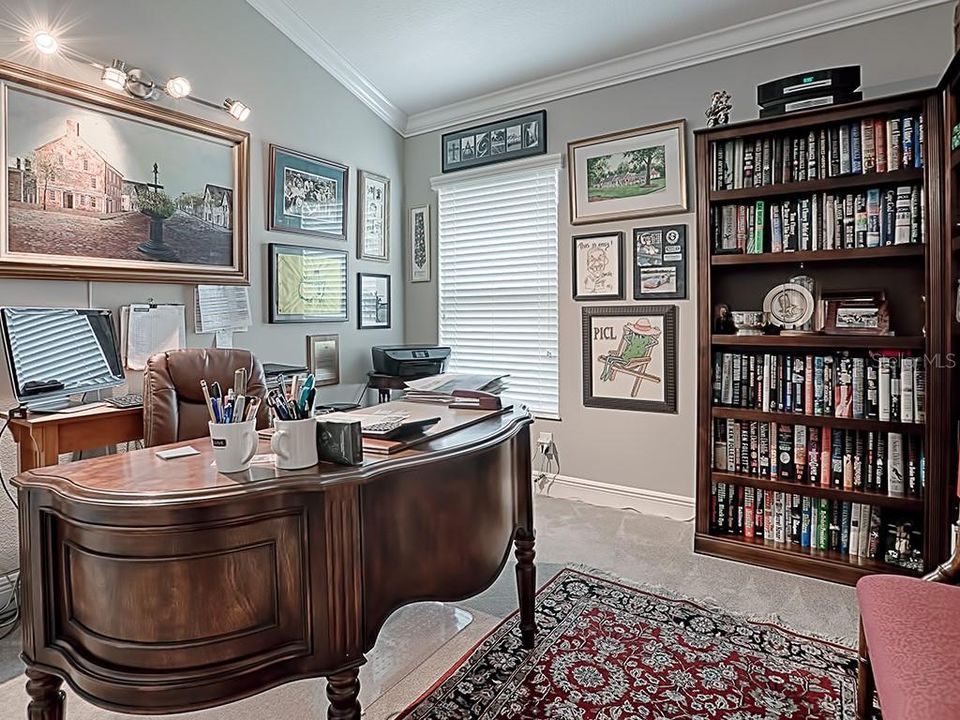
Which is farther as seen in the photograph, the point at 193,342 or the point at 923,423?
the point at 193,342

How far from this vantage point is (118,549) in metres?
1.11

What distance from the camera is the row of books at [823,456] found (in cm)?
256

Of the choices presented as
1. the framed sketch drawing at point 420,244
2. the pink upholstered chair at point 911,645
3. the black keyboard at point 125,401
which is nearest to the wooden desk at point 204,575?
the pink upholstered chair at point 911,645

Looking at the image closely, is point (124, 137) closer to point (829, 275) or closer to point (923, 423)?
point (829, 275)

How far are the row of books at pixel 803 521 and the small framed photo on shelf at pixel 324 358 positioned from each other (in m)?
2.37

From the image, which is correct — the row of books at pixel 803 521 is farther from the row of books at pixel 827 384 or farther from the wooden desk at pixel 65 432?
the wooden desk at pixel 65 432

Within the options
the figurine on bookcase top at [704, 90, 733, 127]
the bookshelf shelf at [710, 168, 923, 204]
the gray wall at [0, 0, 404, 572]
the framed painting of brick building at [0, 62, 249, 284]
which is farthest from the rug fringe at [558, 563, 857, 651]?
the framed painting of brick building at [0, 62, 249, 284]

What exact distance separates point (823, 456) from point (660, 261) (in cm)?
132

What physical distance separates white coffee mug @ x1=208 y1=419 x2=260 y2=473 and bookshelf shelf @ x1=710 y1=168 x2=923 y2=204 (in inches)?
97.2

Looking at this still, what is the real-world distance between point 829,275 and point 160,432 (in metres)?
3.06

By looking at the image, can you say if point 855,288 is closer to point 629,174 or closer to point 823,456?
point 823,456

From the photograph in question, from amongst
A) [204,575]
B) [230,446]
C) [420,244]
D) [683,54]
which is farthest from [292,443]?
[420,244]

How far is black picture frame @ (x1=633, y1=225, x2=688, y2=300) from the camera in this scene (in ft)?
11.0

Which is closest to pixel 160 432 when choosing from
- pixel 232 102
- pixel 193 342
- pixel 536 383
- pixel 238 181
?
pixel 193 342
